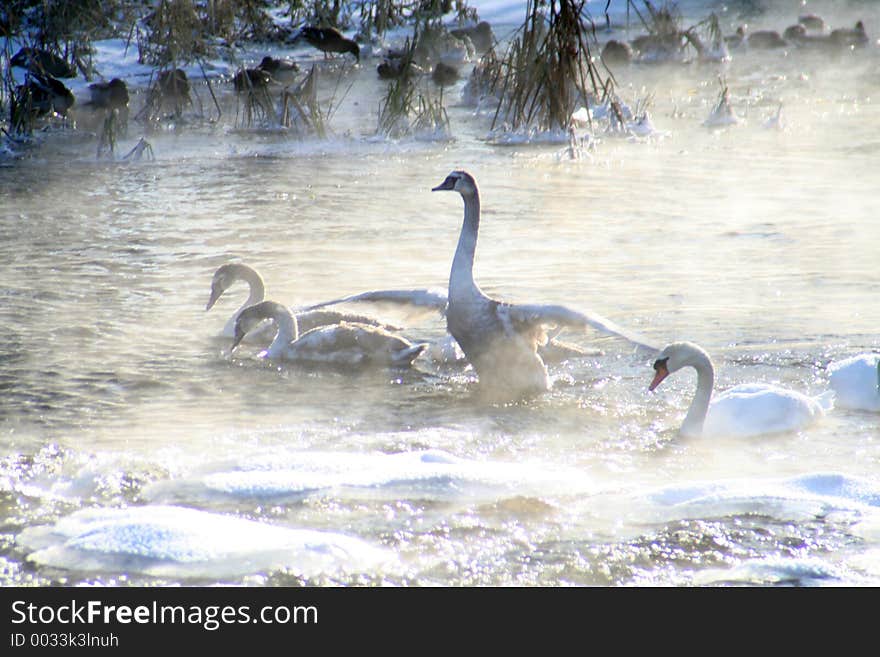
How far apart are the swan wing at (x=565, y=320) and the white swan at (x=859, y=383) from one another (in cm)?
106

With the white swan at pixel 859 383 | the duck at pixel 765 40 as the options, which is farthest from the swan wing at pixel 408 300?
the duck at pixel 765 40

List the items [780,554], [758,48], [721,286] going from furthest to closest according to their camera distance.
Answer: [758,48] → [721,286] → [780,554]

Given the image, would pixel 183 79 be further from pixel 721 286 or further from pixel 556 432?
pixel 556 432

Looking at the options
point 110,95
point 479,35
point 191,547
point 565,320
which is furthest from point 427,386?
point 479,35

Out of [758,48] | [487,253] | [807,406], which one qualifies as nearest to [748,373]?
[807,406]

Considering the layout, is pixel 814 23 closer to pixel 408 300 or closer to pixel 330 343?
pixel 408 300

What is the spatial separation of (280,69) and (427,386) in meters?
14.2

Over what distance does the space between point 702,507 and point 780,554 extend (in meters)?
0.51

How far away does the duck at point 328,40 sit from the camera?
75.9ft

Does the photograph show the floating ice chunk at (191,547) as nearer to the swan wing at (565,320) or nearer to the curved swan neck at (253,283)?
the swan wing at (565,320)

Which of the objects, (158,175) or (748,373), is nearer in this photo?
(748,373)

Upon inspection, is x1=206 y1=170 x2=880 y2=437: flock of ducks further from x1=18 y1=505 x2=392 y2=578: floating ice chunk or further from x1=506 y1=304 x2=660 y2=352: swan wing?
x1=18 y1=505 x2=392 y2=578: floating ice chunk

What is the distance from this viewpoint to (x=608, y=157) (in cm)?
1723

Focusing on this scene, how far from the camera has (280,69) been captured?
21.5 m
